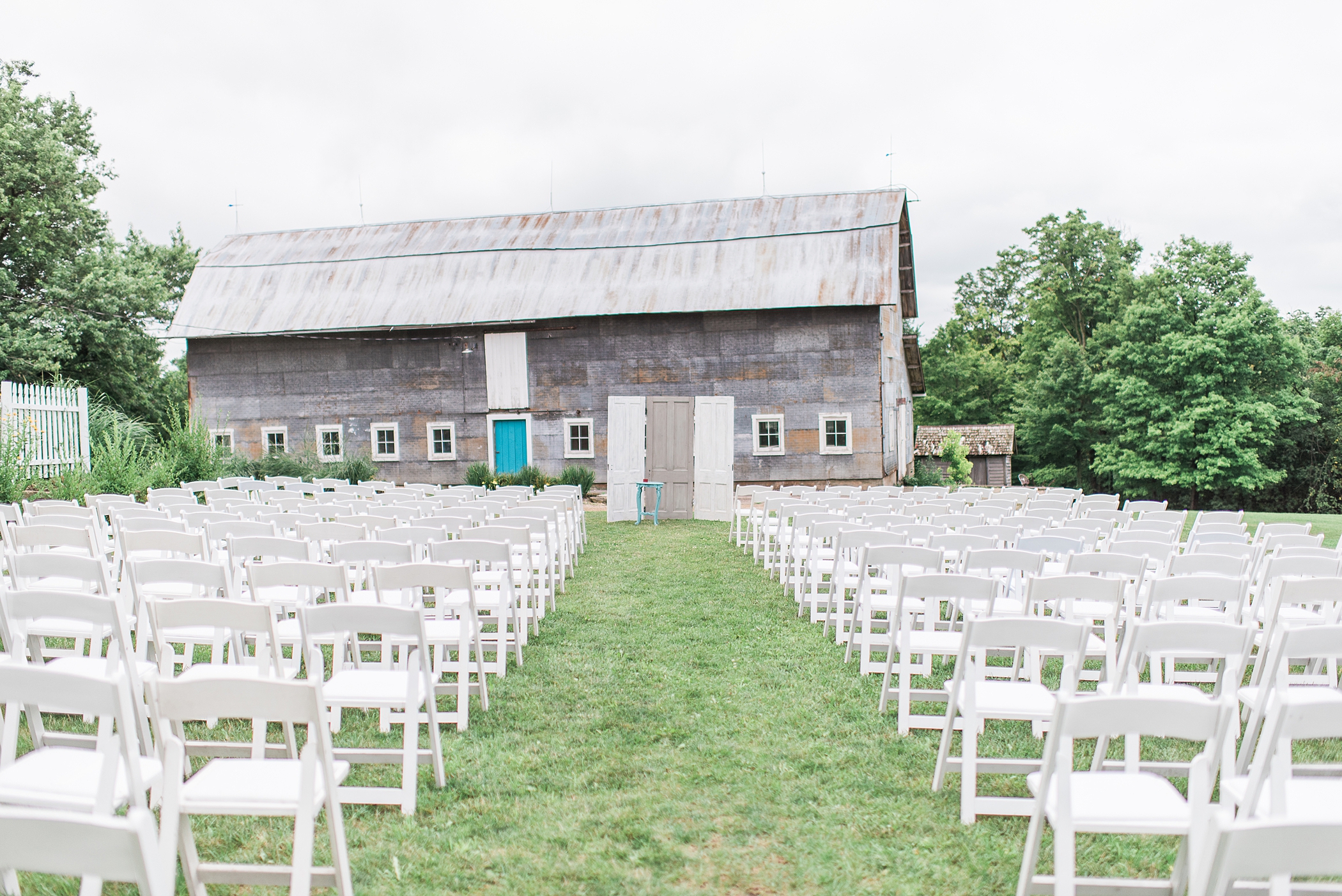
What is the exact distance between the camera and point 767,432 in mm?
23391

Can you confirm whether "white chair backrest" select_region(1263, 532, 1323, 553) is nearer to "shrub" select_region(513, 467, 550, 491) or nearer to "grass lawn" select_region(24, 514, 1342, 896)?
"grass lawn" select_region(24, 514, 1342, 896)

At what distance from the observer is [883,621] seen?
7.84m

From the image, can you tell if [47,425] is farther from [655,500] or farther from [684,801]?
[684,801]

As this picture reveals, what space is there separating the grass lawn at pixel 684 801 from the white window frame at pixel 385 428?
20.3 metres

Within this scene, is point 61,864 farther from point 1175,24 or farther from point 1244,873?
point 1175,24

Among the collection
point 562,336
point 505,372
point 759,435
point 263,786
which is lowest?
point 263,786

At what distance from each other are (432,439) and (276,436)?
15.9 feet

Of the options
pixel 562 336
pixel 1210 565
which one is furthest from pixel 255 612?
pixel 562 336

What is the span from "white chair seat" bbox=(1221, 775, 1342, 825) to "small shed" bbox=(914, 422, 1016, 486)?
35.6 metres

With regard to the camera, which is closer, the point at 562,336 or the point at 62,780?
the point at 62,780

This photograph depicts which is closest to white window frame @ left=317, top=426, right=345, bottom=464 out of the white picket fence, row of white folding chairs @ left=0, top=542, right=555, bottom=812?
the white picket fence

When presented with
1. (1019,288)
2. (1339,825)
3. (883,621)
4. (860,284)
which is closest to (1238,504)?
(860,284)

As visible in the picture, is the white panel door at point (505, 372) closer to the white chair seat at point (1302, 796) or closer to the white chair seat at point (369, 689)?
the white chair seat at point (369, 689)

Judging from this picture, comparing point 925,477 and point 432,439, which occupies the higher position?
point 432,439
